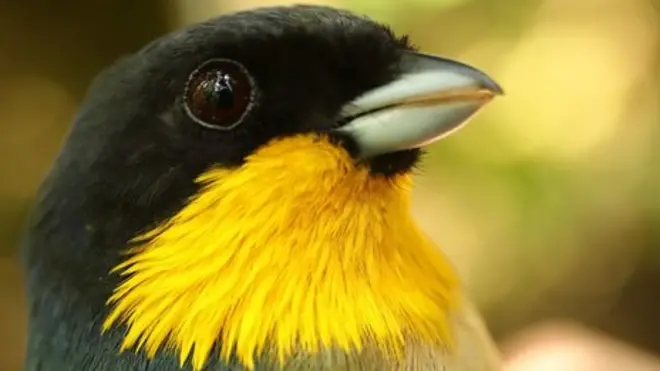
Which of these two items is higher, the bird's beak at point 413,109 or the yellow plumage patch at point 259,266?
the bird's beak at point 413,109

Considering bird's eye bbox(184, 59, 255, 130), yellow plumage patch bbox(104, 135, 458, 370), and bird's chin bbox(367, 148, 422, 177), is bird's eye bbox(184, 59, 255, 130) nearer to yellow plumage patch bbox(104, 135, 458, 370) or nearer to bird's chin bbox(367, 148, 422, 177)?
yellow plumage patch bbox(104, 135, 458, 370)

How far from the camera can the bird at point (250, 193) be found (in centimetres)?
127

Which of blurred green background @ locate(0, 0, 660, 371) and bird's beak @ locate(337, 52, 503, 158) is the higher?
blurred green background @ locate(0, 0, 660, 371)

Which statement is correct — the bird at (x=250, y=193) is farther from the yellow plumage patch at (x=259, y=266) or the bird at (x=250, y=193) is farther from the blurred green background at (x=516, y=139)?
the blurred green background at (x=516, y=139)

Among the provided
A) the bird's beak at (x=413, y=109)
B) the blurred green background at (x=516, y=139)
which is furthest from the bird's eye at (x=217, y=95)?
the blurred green background at (x=516, y=139)

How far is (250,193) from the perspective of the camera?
1287 mm

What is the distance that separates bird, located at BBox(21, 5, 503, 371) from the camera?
127cm

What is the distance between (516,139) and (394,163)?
2370 mm

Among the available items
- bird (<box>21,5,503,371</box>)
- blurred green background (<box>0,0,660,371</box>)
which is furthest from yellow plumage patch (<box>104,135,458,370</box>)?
blurred green background (<box>0,0,660,371</box>)

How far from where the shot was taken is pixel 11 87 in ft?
12.5

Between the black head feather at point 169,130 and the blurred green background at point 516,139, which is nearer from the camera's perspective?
the black head feather at point 169,130

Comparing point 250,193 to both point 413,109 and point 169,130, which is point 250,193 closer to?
point 169,130

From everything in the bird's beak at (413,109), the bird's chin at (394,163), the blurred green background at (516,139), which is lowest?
the bird's chin at (394,163)

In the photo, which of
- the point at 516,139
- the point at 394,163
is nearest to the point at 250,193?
the point at 394,163
